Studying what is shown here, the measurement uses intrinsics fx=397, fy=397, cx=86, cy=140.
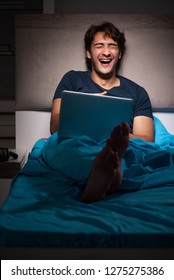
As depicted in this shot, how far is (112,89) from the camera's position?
2365 millimetres

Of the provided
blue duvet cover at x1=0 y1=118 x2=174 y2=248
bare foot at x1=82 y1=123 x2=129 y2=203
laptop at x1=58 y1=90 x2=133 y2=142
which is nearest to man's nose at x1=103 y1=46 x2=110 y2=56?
laptop at x1=58 y1=90 x2=133 y2=142

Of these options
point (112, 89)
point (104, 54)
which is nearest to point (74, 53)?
point (104, 54)

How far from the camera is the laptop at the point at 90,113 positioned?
1764 millimetres

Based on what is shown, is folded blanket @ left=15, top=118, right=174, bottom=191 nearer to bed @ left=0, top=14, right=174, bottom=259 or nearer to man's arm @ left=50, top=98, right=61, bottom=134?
bed @ left=0, top=14, right=174, bottom=259

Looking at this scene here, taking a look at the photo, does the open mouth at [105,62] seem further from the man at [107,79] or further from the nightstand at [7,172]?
the nightstand at [7,172]

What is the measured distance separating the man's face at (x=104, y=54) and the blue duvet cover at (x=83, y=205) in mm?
750

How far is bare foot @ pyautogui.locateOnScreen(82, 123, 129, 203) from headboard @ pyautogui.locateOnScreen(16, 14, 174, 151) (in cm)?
126

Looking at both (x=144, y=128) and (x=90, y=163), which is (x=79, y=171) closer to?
(x=90, y=163)

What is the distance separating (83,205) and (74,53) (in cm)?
147

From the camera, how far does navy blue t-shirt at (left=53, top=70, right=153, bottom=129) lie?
2334 mm

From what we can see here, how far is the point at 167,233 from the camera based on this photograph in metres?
1.02

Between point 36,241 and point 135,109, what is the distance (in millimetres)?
1459

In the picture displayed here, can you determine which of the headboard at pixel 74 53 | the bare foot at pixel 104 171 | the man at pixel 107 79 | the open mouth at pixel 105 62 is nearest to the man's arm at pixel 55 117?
the man at pixel 107 79
